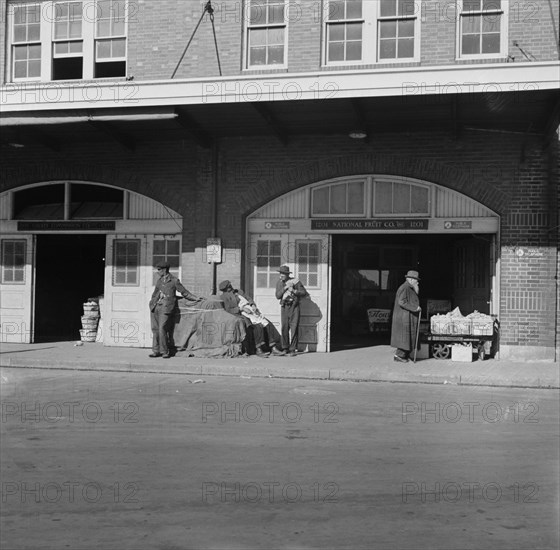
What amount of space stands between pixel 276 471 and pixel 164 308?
8364 mm

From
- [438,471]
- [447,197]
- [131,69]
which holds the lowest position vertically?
[438,471]

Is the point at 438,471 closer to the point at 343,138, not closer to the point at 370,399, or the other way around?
the point at 370,399

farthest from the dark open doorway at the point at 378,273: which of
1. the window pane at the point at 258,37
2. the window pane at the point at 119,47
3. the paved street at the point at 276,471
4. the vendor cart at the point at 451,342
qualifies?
the paved street at the point at 276,471

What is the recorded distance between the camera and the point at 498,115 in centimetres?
1366

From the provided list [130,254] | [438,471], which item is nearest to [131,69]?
[130,254]

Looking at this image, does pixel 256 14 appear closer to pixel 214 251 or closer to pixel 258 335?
pixel 214 251

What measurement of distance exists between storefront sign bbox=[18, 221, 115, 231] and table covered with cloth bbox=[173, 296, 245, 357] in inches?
112

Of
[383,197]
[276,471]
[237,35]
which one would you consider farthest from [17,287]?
[276,471]

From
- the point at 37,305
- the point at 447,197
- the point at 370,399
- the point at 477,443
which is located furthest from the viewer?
the point at 37,305

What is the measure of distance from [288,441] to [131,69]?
11057 mm

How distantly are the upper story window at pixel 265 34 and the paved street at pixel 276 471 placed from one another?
26.1ft

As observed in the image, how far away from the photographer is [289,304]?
48.6 ft

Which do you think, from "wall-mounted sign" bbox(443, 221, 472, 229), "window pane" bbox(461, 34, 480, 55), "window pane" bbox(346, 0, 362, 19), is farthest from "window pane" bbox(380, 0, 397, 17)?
"wall-mounted sign" bbox(443, 221, 472, 229)

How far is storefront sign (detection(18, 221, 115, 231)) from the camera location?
16.4m
